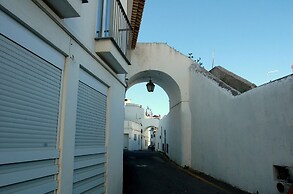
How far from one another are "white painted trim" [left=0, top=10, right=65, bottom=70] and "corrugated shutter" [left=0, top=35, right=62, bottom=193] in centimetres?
6

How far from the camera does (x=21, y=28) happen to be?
270 cm

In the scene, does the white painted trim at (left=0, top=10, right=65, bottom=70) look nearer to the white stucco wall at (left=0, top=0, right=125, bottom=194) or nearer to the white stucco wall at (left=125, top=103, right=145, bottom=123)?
the white stucco wall at (left=0, top=0, right=125, bottom=194)

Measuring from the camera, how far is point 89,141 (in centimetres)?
492

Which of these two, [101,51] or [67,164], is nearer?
[67,164]

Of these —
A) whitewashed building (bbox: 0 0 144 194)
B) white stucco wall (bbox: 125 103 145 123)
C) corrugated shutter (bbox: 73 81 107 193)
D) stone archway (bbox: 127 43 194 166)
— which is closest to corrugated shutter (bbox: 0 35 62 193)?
whitewashed building (bbox: 0 0 144 194)

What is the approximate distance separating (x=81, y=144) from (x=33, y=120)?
64.5 inches

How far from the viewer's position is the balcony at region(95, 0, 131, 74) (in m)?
5.13

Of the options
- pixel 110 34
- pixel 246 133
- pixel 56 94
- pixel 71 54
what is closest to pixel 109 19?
pixel 110 34

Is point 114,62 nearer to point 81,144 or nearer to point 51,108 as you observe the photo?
point 81,144

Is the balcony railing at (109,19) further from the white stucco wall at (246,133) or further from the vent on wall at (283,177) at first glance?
the vent on wall at (283,177)

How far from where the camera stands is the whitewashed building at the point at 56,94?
2.57 meters

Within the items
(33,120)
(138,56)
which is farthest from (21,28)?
(138,56)

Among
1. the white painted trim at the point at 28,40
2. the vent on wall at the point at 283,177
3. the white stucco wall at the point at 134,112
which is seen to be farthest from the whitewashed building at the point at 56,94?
the white stucco wall at the point at 134,112

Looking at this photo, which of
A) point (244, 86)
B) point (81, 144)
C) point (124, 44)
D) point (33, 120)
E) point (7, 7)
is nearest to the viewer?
point (7, 7)
